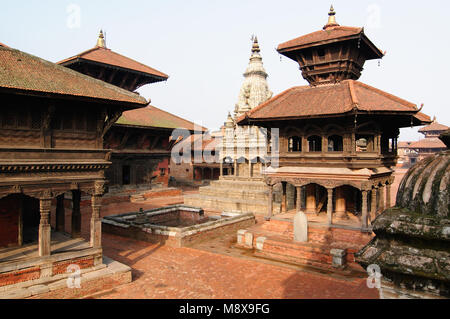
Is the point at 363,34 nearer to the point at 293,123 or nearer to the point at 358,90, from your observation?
the point at 358,90

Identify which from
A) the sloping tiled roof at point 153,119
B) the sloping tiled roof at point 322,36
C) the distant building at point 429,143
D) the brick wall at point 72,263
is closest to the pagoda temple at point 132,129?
the sloping tiled roof at point 153,119

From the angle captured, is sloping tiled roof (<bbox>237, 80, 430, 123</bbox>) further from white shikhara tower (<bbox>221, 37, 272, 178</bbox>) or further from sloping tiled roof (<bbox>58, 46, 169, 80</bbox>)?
sloping tiled roof (<bbox>58, 46, 169, 80</bbox>)

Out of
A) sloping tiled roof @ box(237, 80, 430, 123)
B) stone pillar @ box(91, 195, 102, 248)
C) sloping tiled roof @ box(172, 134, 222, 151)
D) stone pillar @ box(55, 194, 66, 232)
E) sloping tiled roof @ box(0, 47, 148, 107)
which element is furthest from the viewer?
sloping tiled roof @ box(172, 134, 222, 151)

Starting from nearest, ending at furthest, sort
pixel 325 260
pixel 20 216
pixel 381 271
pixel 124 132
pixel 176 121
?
pixel 381 271 → pixel 20 216 → pixel 325 260 → pixel 124 132 → pixel 176 121

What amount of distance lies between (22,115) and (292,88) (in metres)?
16.6

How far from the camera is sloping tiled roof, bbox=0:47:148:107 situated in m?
9.90

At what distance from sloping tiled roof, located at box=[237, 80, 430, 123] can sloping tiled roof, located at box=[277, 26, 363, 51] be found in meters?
2.78

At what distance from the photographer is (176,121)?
123 ft

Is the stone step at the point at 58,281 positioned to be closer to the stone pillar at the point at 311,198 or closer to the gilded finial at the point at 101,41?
the stone pillar at the point at 311,198

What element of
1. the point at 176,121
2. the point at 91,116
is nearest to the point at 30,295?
the point at 91,116

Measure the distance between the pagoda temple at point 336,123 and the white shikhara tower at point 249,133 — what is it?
11.2 metres

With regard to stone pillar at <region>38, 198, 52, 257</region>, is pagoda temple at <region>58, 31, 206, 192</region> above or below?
above

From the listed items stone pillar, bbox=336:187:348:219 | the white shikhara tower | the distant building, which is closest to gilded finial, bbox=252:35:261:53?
the white shikhara tower

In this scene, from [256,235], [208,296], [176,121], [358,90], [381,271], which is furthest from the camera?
[176,121]
